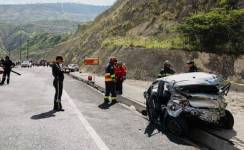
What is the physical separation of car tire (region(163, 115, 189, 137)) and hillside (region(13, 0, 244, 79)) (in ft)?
109

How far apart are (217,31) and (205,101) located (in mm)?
37252

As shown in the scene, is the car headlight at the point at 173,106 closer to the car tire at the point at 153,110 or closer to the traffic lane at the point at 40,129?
the car tire at the point at 153,110

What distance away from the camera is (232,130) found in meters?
11.9

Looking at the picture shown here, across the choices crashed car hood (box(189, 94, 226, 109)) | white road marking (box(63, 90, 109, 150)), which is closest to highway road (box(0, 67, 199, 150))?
white road marking (box(63, 90, 109, 150))

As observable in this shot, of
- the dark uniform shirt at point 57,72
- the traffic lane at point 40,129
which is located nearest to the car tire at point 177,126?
the traffic lane at point 40,129

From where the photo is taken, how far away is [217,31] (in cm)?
4831

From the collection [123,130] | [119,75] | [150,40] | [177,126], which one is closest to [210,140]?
[177,126]

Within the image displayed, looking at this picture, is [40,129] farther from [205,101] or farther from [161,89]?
[205,101]

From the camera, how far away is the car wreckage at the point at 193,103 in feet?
39.0

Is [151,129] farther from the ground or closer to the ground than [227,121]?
closer to the ground

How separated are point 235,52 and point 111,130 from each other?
36.0 m

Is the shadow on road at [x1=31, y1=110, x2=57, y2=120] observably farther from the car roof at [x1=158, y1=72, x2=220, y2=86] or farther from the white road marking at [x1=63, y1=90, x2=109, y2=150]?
the car roof at [x1=158, y1=72, x2=220, y2=86]

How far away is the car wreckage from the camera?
11.9m

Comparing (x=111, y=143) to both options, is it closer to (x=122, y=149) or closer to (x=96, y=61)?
(x=122, y=149)
